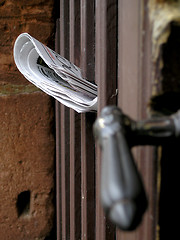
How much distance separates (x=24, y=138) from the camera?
954mm

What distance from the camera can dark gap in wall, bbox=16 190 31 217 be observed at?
0.99m

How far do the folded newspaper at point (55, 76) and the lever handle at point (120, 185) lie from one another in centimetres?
29

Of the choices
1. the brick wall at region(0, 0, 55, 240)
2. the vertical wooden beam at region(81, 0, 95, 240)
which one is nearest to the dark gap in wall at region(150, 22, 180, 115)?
the vertical wooden beam at region(81, 0, 95, 240)

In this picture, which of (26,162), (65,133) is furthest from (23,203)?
(65,133)

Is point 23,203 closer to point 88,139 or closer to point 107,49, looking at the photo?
point 88,139

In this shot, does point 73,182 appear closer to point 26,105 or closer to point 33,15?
point 26,105

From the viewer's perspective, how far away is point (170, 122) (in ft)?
0.66

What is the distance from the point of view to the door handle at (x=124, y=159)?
0.15 metres

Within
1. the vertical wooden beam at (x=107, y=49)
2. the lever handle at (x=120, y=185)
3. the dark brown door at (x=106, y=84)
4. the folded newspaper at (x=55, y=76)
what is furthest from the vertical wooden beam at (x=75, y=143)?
the lever handle at (x=120, y=185)

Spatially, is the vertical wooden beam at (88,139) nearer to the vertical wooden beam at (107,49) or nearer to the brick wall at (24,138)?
the vertical wooden beam at (107,49)

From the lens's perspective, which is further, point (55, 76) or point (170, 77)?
point (55, 76)

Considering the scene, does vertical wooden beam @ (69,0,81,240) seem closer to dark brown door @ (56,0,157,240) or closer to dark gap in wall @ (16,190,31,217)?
dark brown door @ (56,0,157,240)

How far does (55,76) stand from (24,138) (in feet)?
1.36

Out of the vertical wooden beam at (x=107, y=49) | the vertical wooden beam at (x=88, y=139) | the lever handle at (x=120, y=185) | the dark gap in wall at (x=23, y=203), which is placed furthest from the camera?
the dark gap in wall at (x=23, y=203)
